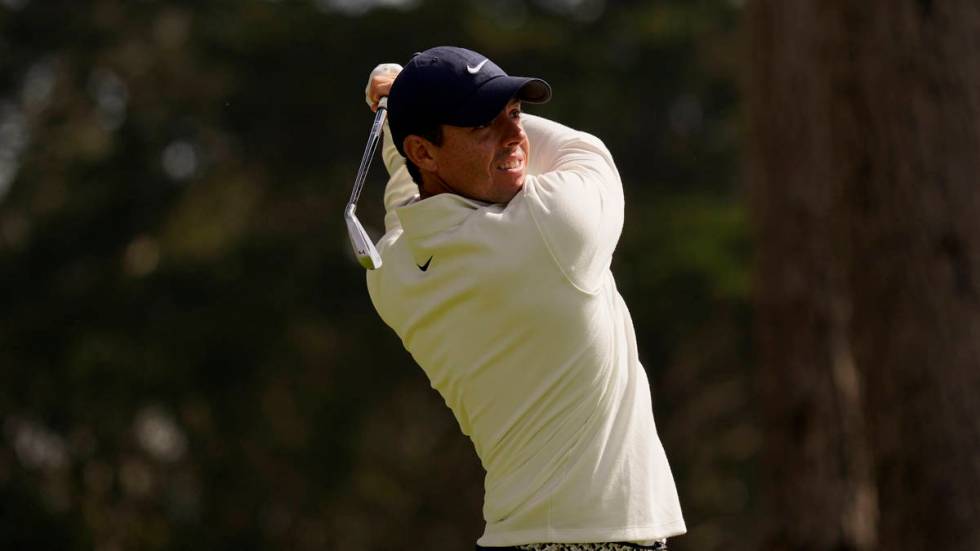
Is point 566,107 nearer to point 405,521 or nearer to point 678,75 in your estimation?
point 678,75

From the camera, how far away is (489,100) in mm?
4047

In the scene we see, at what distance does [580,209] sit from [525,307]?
0.76 feet

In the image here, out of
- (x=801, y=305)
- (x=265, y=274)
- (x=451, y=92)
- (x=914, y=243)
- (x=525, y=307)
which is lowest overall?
(x=265, y=274)

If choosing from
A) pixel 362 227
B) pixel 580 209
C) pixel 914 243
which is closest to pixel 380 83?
pixel 362 227

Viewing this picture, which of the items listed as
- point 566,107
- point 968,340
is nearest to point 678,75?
point 566,107

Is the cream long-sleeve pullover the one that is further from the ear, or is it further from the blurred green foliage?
the blurred green foliage

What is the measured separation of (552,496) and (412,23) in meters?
18.2

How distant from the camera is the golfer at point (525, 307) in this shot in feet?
13.2

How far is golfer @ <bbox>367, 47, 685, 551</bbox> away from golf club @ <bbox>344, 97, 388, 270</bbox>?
0.29 feet

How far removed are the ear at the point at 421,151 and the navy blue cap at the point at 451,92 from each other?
0.05ft

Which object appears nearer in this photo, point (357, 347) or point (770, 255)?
point (770, 255)

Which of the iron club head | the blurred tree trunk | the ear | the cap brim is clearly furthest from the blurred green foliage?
the cap brim

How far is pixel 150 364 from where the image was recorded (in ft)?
68.9

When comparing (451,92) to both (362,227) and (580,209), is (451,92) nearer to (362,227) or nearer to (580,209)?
(580,209)
